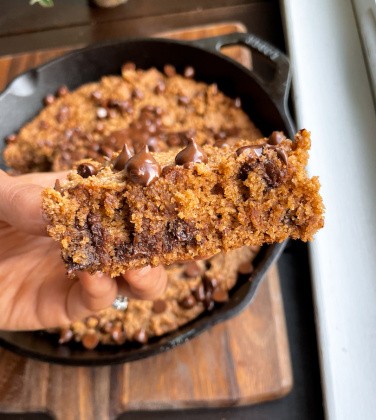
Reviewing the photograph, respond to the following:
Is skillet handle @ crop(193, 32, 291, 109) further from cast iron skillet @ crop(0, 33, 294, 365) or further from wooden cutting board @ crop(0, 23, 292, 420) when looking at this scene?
wooden cutting board @ crop(0, 23, 292, 420)

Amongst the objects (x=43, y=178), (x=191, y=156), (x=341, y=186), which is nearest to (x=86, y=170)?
(x=191, y=156)

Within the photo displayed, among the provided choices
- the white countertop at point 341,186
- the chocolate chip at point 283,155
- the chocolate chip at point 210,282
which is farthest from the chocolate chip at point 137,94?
the chocolate chip at point 283,155

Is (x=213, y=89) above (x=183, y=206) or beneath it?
above

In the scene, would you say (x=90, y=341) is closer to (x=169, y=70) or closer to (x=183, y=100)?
(x=183, y=100)

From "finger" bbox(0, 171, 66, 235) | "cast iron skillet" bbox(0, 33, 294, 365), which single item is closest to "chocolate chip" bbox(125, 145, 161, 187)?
"finger" bbox(0, 171, 66, 235)

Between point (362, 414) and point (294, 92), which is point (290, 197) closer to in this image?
point (362, 414)

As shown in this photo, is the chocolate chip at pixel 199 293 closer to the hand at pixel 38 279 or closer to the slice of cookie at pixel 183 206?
the hand at pixel 38 279
